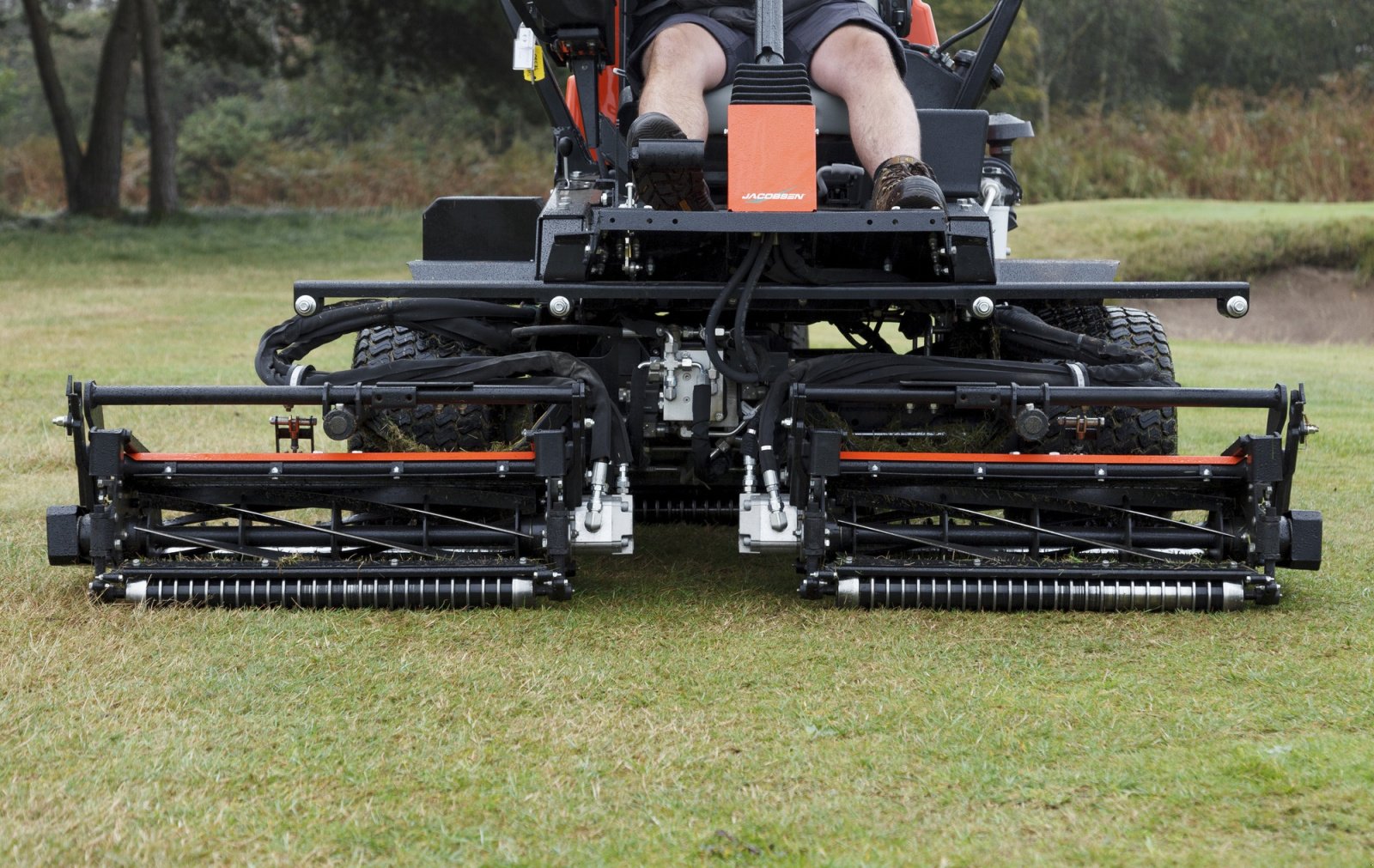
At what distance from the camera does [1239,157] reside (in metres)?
18.8

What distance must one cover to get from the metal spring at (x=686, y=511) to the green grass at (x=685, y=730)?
0.63 metres

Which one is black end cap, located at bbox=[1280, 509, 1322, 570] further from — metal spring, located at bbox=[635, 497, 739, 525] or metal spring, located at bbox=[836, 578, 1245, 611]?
metal spring, located at bbox=[635, 497, 739, 525]

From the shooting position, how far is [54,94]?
21.0m

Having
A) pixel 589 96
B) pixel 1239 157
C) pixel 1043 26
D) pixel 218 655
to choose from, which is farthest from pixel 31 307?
pixel 1043 26

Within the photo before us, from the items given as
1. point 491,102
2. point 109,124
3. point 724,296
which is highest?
point 491,102

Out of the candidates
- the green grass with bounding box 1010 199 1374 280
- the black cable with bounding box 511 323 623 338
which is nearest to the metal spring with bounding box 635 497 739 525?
the black cable with bounding box 511 323 623 338

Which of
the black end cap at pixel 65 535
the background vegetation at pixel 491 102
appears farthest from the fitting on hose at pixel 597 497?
the background vegetation at pixel 491 102

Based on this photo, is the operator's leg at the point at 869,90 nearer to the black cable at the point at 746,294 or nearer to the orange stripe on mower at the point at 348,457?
the black cable at the point at 746,294

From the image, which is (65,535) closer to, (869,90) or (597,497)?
(597,497)

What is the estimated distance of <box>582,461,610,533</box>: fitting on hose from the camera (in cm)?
388

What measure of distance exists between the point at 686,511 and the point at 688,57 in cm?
159

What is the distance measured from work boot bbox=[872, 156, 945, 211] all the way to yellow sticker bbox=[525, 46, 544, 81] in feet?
4.12

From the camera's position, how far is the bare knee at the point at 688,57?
4.32 metres

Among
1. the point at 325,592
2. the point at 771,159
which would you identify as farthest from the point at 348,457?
the point at 771,159
